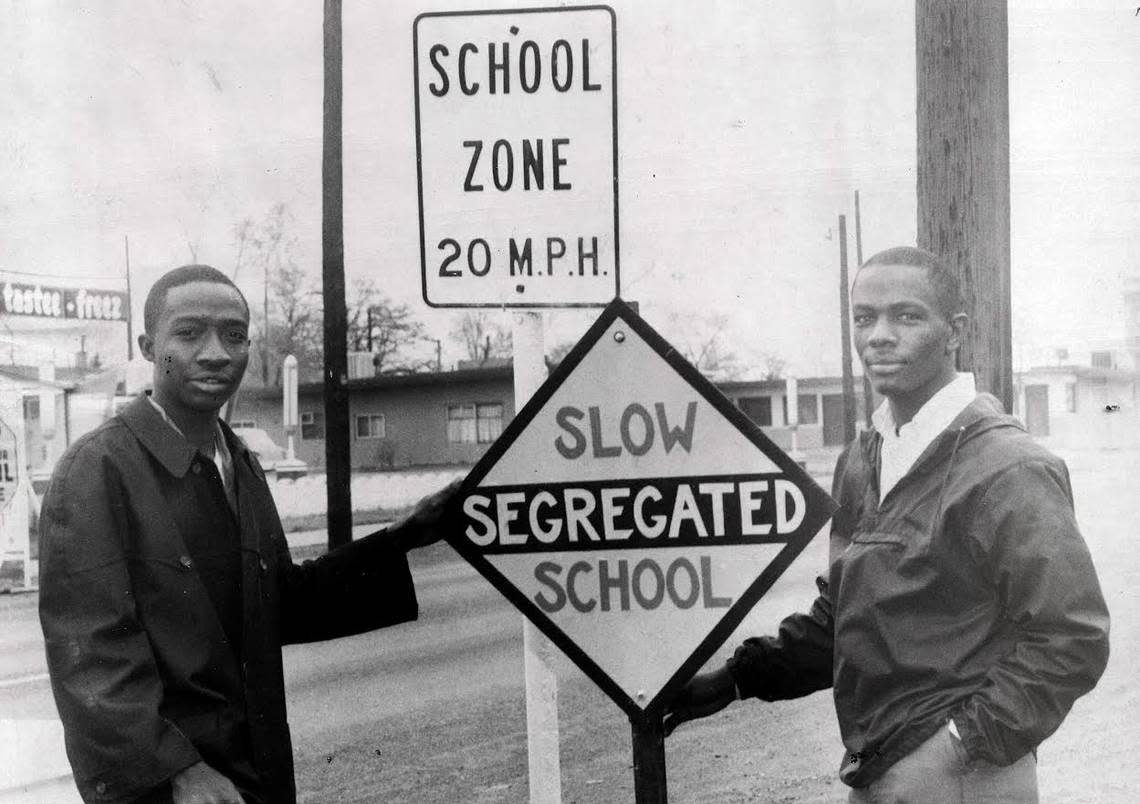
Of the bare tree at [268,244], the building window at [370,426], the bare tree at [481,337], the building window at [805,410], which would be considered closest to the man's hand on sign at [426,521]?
the bare tree at [268,244]

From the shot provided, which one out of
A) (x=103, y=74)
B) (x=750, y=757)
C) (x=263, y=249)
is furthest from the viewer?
(x=750, y=757)

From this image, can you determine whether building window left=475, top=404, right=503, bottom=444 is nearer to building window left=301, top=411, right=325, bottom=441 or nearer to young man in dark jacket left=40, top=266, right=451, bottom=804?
building window left=301, top=411, right=325, bottom=441

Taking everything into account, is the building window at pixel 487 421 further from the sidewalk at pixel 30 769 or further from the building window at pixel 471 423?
the sidewalk at pixel 30 769

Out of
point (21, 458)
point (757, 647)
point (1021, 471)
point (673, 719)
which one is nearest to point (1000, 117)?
point (1021, 471)

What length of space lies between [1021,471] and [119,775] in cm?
173

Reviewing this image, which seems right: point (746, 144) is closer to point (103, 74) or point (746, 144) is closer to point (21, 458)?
point (103, 74)

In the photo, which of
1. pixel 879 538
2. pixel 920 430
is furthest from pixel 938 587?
pixel 920 430

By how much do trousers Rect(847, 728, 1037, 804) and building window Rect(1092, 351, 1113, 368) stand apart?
174cm

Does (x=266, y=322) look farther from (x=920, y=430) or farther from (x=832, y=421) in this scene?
(x=920, y=430)

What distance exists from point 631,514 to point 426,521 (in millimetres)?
479

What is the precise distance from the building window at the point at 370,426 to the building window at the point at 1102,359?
180 inches

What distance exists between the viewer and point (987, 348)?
9.31 ft

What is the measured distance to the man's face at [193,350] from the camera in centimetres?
225

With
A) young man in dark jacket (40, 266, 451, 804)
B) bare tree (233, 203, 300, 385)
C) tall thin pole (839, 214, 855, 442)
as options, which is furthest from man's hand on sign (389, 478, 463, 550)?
bare tree (233, 203, 300, 385)
